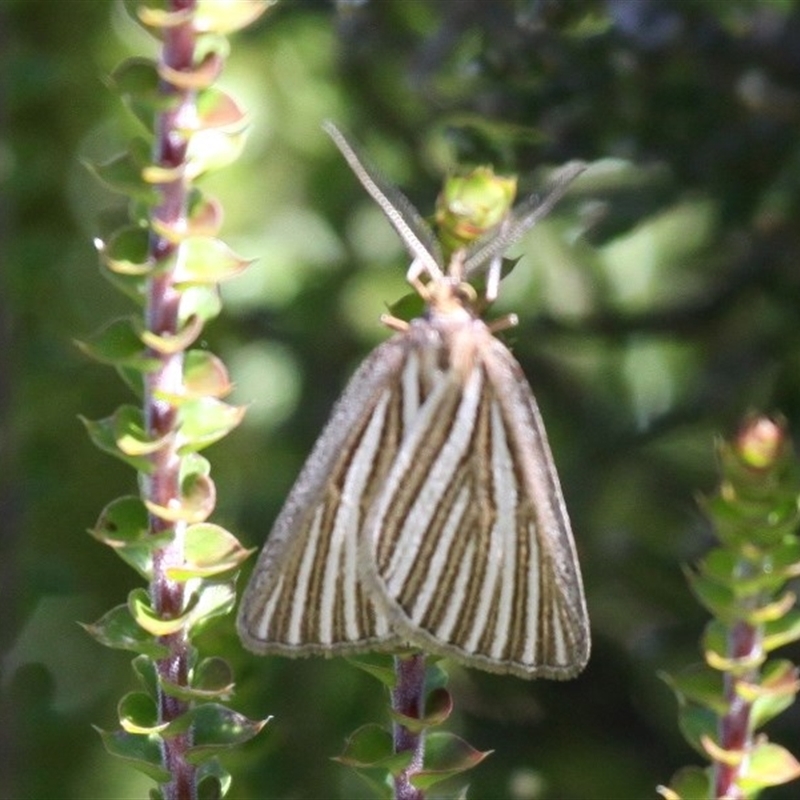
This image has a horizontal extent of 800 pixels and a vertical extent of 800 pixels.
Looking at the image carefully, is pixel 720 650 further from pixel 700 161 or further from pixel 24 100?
pixel 24 100

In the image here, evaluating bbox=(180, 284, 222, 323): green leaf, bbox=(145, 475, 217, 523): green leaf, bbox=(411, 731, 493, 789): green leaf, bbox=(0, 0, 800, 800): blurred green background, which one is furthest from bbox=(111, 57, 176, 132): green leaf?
bbox=(0, 0, 800, 800): blurred green background

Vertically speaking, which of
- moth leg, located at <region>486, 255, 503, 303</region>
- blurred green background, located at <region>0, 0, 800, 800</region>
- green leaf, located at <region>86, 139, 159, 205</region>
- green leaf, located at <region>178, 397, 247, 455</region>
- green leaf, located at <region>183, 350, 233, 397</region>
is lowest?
blurred green background, located at <region>0, 0, 800, 800</region>

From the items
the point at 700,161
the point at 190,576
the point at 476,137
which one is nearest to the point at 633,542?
the point at 700,161

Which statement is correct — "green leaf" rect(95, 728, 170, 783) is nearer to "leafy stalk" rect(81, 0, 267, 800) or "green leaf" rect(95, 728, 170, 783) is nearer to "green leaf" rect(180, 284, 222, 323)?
"leafy stalk" rect(81, 0, 267, 800)

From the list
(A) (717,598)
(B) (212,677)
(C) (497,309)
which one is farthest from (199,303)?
(C) (497,309)

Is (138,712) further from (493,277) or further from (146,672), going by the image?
(493,277)

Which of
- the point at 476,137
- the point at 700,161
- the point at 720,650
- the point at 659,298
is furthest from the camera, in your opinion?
the point at 659,298
